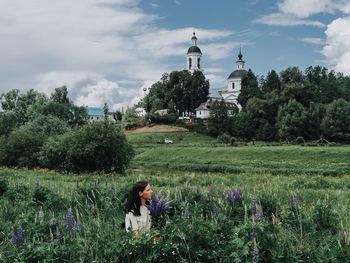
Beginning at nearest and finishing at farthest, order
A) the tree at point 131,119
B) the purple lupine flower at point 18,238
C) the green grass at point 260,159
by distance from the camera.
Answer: the purple lupine flower at point 18,238 < the green grass at point 260,159 < the tree at point 131,119

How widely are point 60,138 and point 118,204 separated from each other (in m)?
34.7

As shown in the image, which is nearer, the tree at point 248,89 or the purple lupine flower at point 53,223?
the purple lupine flower at point 53,223

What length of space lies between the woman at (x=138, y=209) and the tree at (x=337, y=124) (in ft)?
262

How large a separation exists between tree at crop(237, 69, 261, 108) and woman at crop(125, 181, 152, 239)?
100m

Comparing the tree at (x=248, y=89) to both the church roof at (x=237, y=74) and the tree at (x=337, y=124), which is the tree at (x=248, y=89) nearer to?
the tree at (x=337, y=124)

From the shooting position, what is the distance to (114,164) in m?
42.7

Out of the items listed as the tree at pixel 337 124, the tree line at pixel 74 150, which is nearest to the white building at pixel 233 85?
the tree at pixel 337 124

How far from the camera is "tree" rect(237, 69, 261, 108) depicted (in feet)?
360

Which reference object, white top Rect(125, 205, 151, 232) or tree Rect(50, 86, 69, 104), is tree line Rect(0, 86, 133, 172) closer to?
white top Rect(125, 205, 151, 232)

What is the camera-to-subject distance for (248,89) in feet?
372

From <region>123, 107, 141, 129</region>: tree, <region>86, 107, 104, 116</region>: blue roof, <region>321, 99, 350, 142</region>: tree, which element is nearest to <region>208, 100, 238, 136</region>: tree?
<region>123, 107, 141, 129</region>: tree

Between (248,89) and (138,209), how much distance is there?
107582 mm

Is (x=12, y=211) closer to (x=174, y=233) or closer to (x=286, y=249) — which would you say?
(x=174, y=233)

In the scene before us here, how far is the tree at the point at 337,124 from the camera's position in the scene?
83312mm
